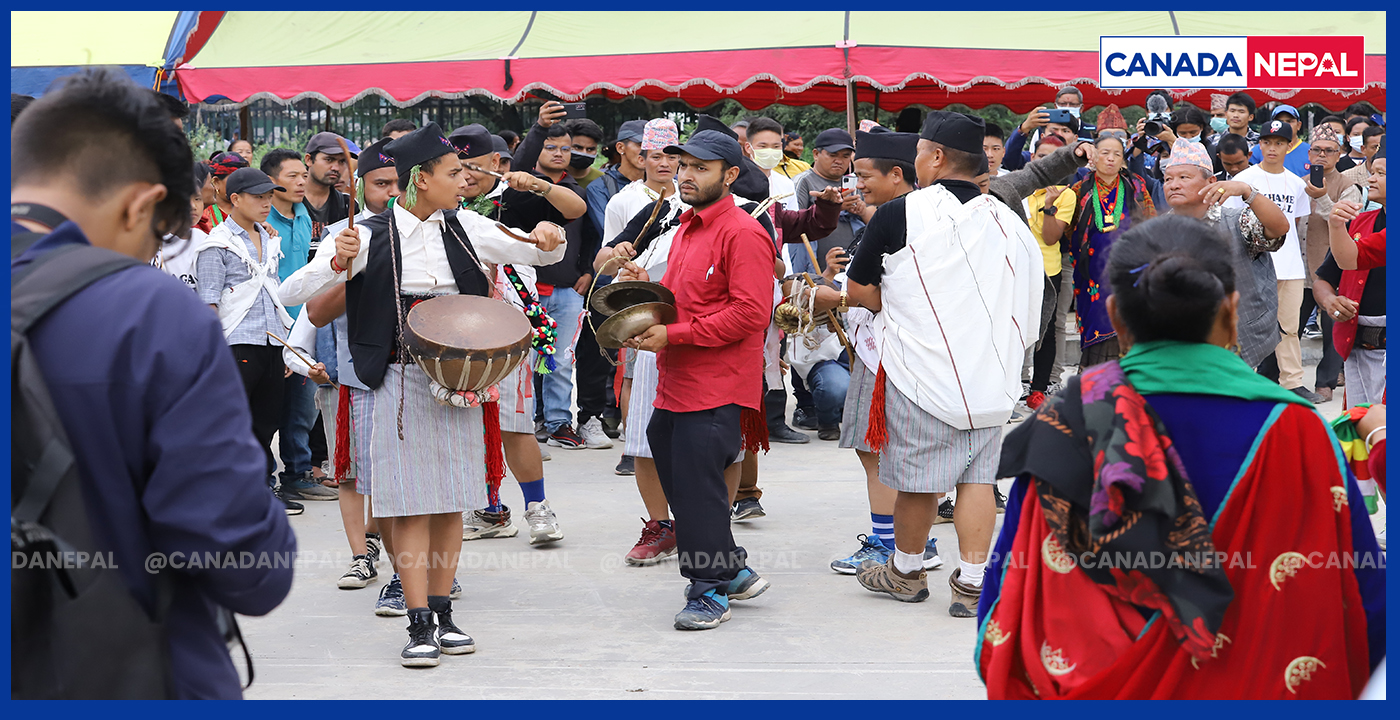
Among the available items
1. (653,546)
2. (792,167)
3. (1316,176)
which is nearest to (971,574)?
(653,546)

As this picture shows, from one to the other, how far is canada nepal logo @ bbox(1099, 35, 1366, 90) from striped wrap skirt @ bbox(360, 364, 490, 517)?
8.60m

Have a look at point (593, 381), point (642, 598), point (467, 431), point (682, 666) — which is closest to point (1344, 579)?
point (682, 666)

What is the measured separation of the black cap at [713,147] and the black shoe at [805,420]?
3773mm

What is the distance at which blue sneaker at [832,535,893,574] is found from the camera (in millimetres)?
5164

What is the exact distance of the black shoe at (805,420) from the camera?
27.1 feet

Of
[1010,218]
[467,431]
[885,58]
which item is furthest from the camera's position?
[885,58]

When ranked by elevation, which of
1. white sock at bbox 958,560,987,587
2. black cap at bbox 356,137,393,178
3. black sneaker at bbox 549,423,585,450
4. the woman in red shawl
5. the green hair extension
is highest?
Result: black cap at bbox 356,137,393,178

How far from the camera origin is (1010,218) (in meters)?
4.61

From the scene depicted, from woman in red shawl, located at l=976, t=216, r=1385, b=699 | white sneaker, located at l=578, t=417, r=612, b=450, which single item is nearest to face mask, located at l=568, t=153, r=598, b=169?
white sneaker, located at l=578, t=417, r=612, b=450

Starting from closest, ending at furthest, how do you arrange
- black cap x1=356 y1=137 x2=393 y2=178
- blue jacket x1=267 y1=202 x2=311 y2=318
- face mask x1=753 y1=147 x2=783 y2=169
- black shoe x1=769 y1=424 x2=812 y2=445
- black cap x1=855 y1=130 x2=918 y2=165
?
1. black cap x1=356 y1=137 x2=393 y2=178
2. black cap x1=855 y1=130 x2=918 y2=165
3. blue jacket x1=267 y1=202 x2=311 y2=318
4. black shoe x1=769 y1=424 x2=812 y2=445
5. face mask x1=753 y1=147 x2=783 y2=169

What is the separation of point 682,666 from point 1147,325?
2334 millimetres

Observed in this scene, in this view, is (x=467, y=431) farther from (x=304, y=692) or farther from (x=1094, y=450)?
(x=1094, y=450)

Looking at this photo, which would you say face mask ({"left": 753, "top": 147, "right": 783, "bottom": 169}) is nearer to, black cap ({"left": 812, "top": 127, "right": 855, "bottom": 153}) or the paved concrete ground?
black cap ({"left": 812, "top": 127, "right": 855, "bottom": 153})

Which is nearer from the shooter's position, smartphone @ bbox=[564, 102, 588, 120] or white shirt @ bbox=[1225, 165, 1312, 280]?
smartphone @ bbox=[564, 102, 588, 120]
